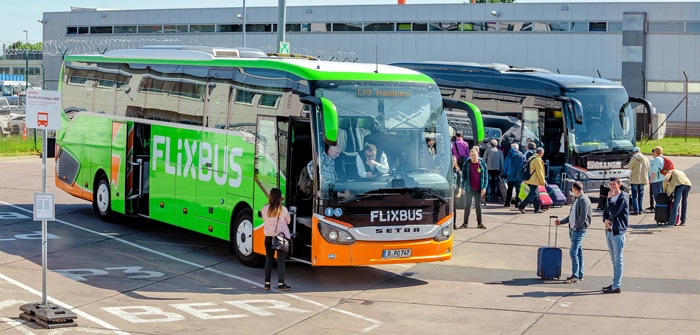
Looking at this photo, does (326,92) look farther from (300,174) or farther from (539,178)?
(539,178)

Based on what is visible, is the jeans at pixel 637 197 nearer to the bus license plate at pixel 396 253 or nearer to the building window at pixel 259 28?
the bus license plate at pixel 396 253

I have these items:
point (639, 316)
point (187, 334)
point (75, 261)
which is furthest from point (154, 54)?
point (639, 316)

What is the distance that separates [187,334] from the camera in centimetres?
1203

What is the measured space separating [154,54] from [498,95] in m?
11.8

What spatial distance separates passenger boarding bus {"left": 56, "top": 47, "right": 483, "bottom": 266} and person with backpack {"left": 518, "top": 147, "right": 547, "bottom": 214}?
828cm

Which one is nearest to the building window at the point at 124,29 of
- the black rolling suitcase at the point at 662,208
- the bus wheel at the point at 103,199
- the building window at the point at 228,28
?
the building window at the point at 228,28

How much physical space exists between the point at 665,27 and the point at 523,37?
7623 millimetres

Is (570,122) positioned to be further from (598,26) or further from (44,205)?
(598,26)

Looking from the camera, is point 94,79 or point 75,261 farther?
point 94,79

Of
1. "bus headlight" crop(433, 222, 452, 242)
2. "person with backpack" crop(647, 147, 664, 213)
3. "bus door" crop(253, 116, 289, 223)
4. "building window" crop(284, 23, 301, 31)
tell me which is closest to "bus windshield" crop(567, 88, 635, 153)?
"person with backpack" crop(647, 147, 664, 213)

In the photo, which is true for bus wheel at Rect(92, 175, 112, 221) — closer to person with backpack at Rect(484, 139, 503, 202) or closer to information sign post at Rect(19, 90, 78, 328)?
information sign post at Rect(19, 90, 78, 328)

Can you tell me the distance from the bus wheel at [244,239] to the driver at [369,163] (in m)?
2.35

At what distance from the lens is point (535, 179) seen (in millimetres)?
24219

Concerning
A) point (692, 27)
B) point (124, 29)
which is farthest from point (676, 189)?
point (124, 29)
